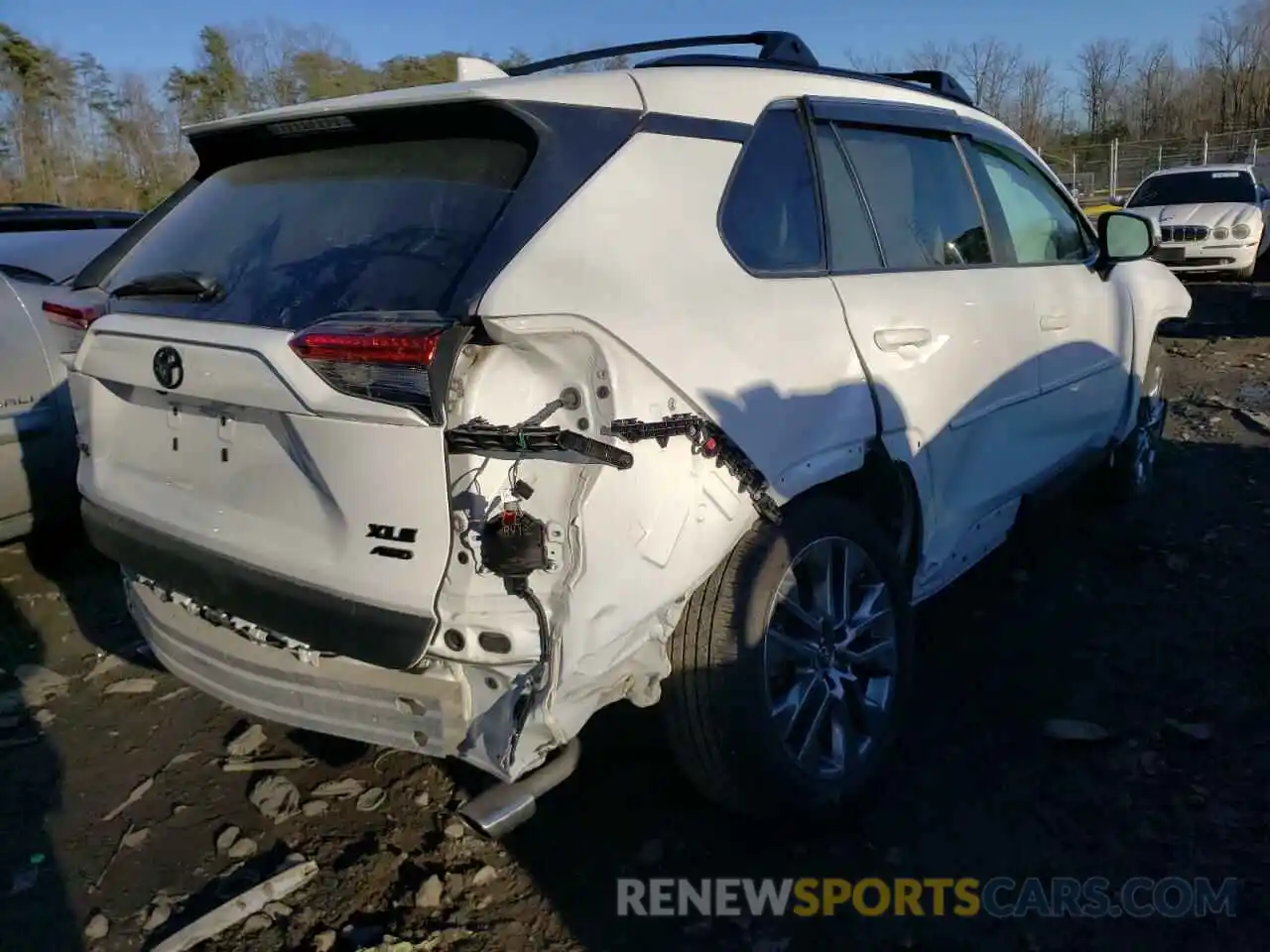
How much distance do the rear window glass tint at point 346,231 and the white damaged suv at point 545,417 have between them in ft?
0.04

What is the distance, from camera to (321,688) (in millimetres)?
2373

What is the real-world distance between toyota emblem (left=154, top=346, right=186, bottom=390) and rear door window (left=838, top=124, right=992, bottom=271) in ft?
6.50

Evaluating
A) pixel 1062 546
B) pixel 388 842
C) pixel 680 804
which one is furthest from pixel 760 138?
pixel 1062 546

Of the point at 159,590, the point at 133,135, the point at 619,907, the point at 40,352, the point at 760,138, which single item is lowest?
the point at 619,907

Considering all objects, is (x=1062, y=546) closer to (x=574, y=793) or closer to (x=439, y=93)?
(x=574, y=793)

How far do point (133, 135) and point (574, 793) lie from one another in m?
38.1

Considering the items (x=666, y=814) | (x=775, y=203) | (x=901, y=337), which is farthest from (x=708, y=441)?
(x=666, y=814)

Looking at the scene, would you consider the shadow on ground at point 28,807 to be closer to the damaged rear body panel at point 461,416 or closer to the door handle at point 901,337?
the damaged rear body panel at point 461,416

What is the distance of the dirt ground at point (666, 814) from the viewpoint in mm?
2498

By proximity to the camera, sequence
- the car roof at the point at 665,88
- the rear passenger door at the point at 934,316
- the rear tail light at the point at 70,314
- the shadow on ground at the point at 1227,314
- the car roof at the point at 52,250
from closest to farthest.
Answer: the car roof at the point at 665,88 → the rear tail light at the point at 70,314 → the rear passenger door at the point at 934,316 → the car roof at the point at 52,250 → the shadow on ground at the point at 1227,314

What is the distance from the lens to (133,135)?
3478 cm

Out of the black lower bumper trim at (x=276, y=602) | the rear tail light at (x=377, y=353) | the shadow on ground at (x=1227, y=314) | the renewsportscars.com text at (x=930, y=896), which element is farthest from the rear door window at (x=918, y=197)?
the shadow on ground at (x=1227, y=314)

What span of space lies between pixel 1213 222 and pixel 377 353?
15329mm

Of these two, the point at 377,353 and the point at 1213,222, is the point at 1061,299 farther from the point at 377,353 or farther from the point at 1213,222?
the point at 1213,222
